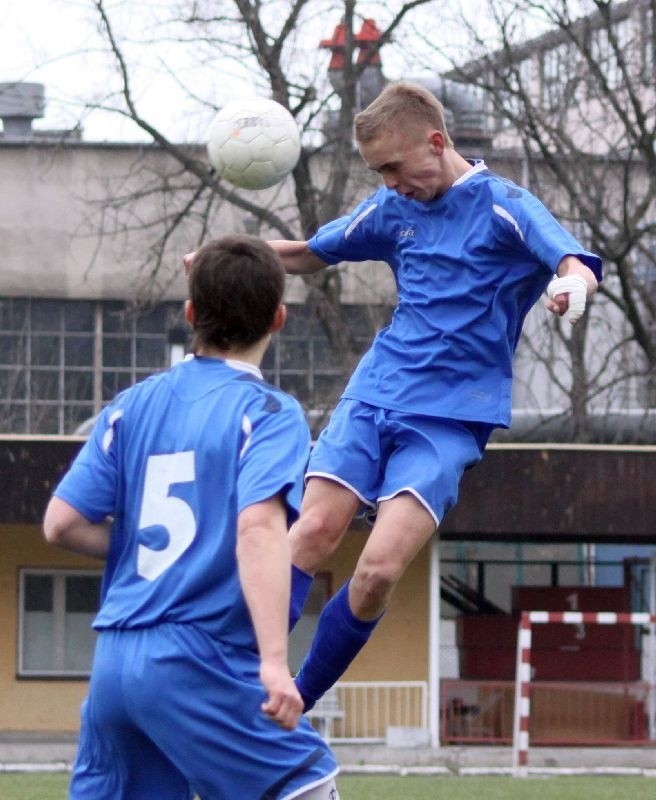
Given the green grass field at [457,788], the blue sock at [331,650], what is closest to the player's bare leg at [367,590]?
the blue sock at [331,650]

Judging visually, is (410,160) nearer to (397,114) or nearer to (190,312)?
(397,114)

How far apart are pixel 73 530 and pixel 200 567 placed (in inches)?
13.2

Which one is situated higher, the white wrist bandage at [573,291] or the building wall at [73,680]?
the white wrist bandage at [573,291]

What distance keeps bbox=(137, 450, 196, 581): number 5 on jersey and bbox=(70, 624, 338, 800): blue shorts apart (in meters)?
0.15

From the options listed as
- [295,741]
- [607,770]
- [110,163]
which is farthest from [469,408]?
[110,163]

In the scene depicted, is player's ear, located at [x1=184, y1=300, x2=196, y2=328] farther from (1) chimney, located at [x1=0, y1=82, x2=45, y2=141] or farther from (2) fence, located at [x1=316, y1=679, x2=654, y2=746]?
(1) chimney, located at [x1=0, y1=82, x2=45, y2=141]

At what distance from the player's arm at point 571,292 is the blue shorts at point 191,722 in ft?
5.21

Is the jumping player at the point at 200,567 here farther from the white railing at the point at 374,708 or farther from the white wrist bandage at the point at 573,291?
the white railing at the point at 374,708

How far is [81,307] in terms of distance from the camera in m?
29.6

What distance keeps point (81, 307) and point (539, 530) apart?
14555 millimetres

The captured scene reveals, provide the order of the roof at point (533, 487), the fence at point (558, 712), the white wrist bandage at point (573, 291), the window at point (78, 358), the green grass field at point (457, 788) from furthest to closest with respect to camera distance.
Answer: the window at point (78, 358), the fence at point (558, 712), the roof at point (533, 487), the green grass field at point (457, 788), the white wrist bandage at point (573, 291)

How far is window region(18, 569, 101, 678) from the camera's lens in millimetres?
19734

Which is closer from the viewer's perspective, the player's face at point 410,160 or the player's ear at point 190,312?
the player's ear at point 190,312

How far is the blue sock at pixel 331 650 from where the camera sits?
5473 mm
